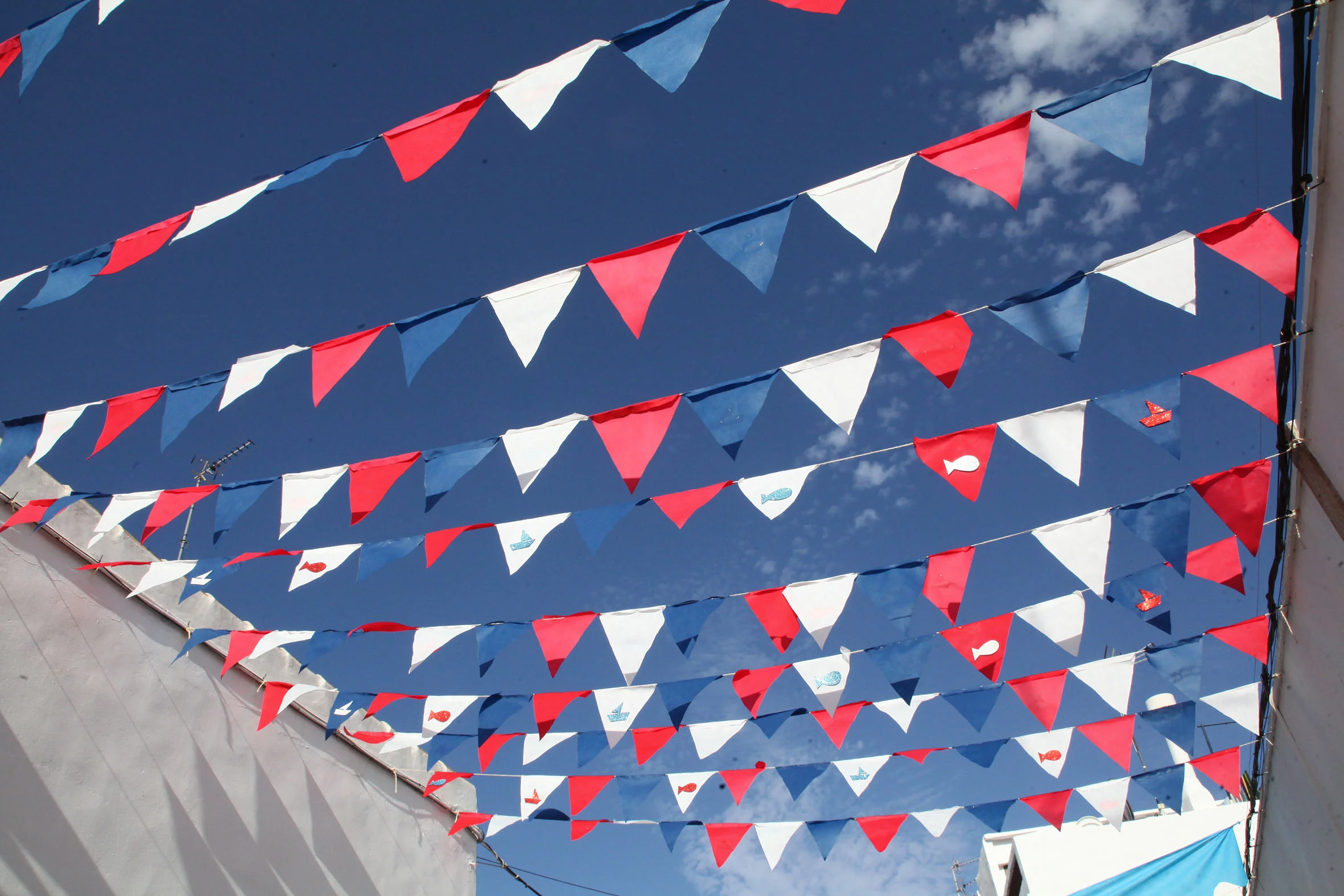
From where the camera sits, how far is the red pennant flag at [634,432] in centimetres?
468

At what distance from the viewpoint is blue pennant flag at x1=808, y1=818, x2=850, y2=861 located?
8.16 m

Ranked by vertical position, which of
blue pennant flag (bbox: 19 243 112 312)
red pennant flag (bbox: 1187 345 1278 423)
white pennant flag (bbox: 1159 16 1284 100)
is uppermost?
blue pennant flag (bbox: 19 243 112 312)

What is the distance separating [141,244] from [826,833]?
7.78 meters

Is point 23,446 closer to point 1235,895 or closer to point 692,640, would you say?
point 692,640

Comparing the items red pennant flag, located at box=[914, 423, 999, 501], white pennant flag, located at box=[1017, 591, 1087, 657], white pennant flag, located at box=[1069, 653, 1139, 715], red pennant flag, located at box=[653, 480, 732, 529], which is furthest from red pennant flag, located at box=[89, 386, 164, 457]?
white pennant flag, located at box=[1069, 653, 1139, 715]

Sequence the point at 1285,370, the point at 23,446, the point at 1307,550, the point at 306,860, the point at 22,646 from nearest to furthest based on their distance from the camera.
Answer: the point at 1285,370
the point at 1307,550
the point at 23,446
the point at 22,646
the point at 306,860

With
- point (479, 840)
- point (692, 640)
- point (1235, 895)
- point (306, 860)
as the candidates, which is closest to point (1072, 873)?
point (1235, 895)

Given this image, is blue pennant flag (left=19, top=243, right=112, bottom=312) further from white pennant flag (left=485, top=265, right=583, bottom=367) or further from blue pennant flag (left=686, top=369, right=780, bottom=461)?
blue pennant flag (left=686, top=369, right=780, bottom=461)

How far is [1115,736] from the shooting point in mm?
6797

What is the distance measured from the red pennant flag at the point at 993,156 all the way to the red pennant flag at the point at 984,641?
374cm

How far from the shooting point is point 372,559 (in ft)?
19.4

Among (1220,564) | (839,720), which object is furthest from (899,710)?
(1220,564)

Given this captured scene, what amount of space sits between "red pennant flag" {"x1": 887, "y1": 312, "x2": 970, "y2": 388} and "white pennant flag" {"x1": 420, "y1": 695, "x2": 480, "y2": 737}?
18.0 ft

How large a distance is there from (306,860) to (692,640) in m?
5.08
